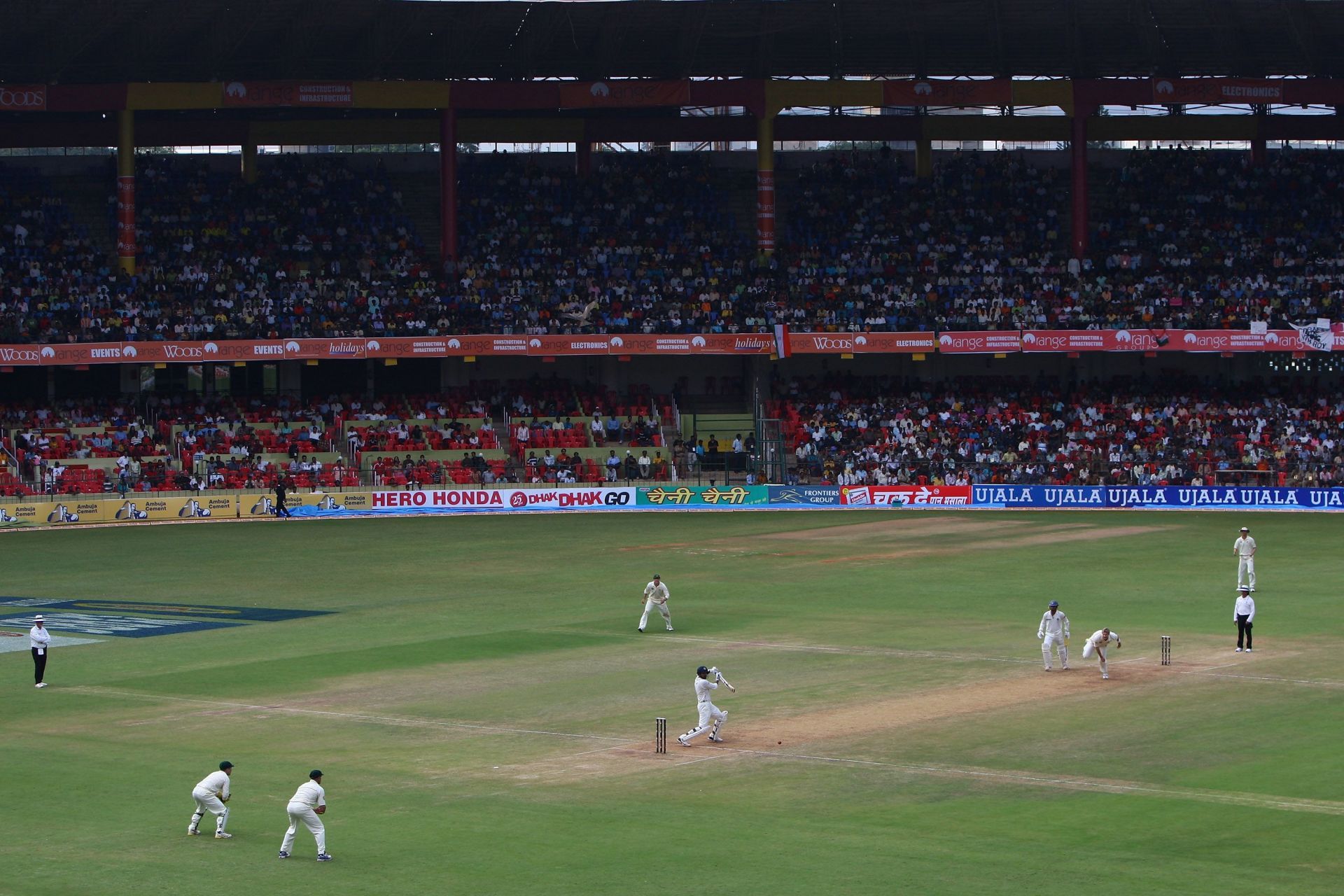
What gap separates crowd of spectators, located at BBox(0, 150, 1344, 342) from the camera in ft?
233

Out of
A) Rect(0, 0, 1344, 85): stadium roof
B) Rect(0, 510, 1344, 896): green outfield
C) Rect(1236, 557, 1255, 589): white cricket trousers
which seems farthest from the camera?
Rect(0, 0, 1344, 85): stadium roof

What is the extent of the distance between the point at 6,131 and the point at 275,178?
11.7 meters

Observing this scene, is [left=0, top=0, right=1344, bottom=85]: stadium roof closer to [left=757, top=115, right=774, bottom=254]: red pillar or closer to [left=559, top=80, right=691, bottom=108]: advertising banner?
[left=559, top=80, right=691, bottom=108]: advertising banner

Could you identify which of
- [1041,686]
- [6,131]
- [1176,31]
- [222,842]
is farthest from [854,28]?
[222,842]

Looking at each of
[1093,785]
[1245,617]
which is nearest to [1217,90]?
[1245,617]

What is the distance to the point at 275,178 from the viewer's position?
258 feet

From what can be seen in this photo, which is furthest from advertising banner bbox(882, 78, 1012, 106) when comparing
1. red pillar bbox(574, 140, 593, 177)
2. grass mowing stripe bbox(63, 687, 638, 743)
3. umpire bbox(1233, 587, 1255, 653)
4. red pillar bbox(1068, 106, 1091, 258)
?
grass mowing stripe bbox(63, 687, 638, 743)

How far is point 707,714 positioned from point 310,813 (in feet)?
25.4

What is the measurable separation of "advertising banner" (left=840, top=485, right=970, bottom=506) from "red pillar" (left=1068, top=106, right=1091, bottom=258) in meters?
16.9

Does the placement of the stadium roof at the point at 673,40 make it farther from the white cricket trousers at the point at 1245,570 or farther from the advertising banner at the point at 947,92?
the white cricket trousers at the point at 1245,570

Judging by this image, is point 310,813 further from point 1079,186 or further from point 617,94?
point 1079,186

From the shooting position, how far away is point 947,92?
76125 mm

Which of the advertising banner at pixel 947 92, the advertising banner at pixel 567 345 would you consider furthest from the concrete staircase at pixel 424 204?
the advertising banner at pixel 947 92

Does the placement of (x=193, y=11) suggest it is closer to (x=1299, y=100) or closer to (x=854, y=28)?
(x=854, y=28)
